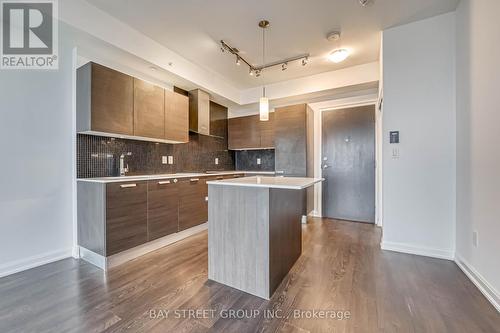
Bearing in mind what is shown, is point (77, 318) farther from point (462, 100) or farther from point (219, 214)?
point (462, 100)

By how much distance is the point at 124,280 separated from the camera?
199cm

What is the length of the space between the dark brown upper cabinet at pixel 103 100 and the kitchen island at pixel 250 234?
1.47 m

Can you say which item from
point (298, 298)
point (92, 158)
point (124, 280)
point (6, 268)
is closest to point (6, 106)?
point (92, 158)

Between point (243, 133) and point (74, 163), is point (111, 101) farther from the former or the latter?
point (243, 133)

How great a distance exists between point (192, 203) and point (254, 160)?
2.16 m

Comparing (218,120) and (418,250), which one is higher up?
(218,120)

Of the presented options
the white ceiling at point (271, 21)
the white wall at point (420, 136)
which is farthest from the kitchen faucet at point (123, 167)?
the white wall at point (420, 136)

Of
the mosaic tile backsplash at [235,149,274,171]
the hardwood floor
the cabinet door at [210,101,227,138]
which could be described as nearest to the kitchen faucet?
the hardwood floor

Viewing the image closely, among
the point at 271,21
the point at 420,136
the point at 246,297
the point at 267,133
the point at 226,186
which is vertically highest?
the point at 271,21

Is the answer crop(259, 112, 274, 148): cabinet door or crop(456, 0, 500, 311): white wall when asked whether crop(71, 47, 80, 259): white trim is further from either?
crop(456, 0, 500, 311): white wall

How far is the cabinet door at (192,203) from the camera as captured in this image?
9.97ft

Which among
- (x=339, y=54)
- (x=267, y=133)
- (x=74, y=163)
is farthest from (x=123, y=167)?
(x=339, y=54)

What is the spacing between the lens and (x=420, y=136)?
8.15ft

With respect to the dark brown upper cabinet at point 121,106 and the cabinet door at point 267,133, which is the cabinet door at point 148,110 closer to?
the dark brown upper cabinet at point 121,106
